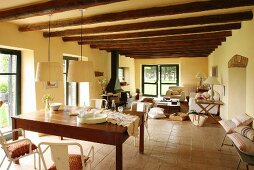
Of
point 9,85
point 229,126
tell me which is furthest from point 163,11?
point 9,85

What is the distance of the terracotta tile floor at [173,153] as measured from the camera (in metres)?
3.19

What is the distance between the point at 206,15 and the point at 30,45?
143 inches

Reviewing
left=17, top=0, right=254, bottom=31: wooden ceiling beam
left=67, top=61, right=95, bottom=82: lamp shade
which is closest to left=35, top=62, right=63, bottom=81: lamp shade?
left=67, top=61, right=95, bottom=82: lamp shade

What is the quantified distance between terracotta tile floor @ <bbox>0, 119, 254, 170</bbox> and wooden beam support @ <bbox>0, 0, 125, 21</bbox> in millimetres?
2320

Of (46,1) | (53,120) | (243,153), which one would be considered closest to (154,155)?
(243,153)

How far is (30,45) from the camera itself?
441cm

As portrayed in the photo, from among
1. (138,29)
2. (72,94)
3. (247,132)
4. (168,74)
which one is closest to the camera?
(247,132)

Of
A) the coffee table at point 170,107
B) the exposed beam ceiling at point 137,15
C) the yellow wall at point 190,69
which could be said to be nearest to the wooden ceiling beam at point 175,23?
the exposed beam ceiling at point 137,15

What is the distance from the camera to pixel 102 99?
4648 mm

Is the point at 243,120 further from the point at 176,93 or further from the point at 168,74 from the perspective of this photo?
the point at 168,74

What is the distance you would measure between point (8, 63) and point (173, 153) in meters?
3.87

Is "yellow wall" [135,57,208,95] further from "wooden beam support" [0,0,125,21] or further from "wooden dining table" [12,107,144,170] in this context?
"wooden beam support" [0,0,125,21]

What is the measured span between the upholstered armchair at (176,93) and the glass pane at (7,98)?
7008 mm

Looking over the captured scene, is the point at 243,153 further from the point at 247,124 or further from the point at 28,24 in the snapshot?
the point at 28,24
